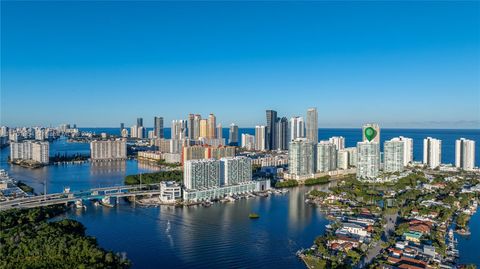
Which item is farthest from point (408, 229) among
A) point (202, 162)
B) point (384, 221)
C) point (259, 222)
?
point (202, 162)

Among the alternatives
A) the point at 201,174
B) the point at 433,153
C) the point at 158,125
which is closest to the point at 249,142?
the point at 158,125

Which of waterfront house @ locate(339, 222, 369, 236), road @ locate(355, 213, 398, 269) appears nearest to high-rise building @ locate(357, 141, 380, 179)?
road @ locate(355, 213, 398, 269)

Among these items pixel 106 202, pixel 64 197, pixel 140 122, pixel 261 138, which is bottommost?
pixel 106 202

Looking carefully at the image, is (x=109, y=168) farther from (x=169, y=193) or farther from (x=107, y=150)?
(x=169, y=193)

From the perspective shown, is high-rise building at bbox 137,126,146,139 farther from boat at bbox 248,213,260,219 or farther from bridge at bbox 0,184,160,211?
Answer: boat at bbox 248,213,260,219

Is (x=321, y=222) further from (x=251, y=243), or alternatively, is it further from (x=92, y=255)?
(x=92, y=255)

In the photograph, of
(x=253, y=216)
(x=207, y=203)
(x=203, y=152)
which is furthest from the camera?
(x=203, y=152)

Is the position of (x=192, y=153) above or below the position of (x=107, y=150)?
above

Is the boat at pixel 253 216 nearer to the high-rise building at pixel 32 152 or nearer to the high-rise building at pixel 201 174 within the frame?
the high-rise building at pixel 201 174
